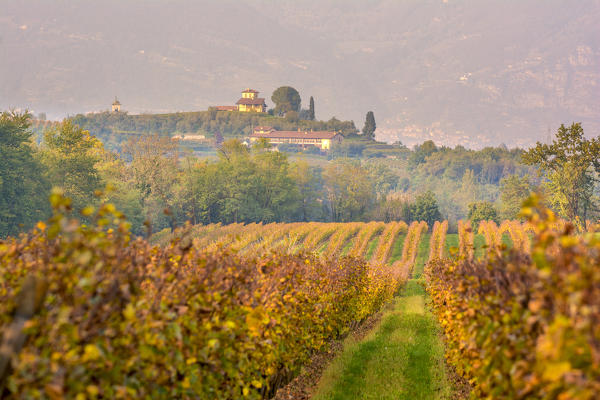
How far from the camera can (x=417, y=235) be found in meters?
73.8

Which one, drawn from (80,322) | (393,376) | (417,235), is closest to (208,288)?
(80,322)

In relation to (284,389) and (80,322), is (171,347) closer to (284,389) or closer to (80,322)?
(80,322)

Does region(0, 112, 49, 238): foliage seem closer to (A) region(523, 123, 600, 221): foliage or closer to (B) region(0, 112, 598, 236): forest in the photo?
(B) region(0, 112, 598, 236): forest

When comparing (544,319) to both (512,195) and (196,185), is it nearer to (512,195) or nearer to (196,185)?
(196,185)

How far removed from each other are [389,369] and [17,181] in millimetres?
44726

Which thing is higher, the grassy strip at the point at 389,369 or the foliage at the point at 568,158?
the foliage at the point at 568,158

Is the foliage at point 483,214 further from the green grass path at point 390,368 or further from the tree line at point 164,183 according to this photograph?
the green grass path at point 390,368

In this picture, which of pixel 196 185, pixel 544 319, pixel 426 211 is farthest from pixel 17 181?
pixel 426 211

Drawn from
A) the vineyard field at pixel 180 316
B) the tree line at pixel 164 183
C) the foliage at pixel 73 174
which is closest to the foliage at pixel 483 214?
the tree line at pixel 164 183

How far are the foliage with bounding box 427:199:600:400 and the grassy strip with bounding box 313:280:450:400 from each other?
498 cm

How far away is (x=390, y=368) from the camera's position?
478 inches

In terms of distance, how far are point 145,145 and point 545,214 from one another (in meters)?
106

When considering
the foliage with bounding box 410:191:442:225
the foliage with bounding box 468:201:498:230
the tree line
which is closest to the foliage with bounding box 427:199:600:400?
the tree line

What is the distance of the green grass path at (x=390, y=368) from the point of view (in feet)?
33.5
